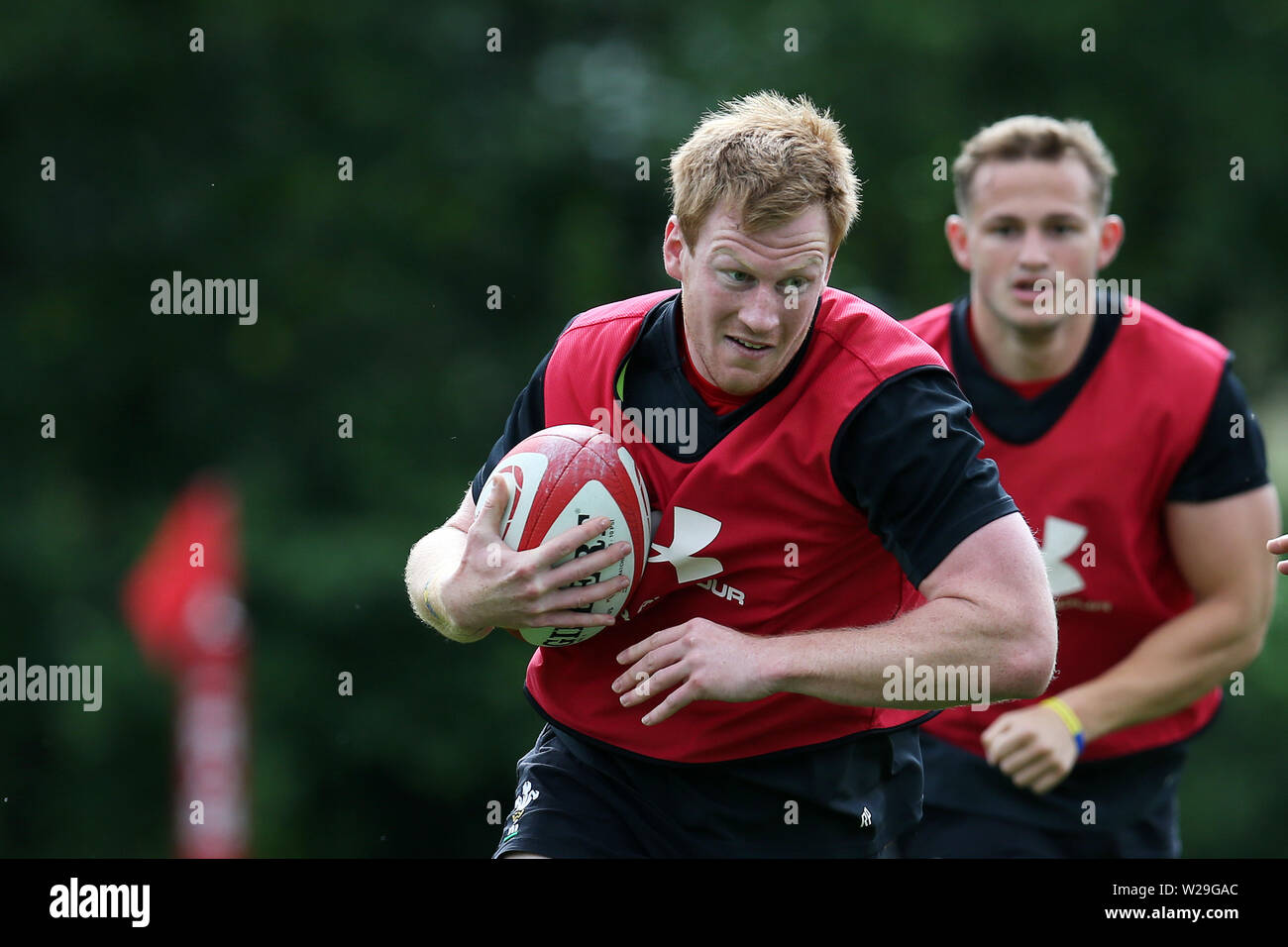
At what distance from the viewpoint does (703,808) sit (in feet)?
14.1

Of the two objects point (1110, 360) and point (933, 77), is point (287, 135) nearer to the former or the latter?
point (933, 77)

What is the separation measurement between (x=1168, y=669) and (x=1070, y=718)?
379 mm

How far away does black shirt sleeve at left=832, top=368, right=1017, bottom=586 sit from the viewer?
389 cm

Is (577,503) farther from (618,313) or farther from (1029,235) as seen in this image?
(1029,235)

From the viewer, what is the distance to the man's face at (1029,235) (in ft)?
19.1

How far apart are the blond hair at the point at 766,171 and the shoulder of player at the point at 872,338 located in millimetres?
179

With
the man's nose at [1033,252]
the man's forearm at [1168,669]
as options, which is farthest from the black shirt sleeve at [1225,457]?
the man's nose at [1033,252]

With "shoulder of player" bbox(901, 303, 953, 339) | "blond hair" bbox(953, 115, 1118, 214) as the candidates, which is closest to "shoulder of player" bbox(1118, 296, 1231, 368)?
"blond hair" bbox(953, 115, 1118, 214)

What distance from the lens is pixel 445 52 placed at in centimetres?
1530

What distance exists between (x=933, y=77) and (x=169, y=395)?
7.31m

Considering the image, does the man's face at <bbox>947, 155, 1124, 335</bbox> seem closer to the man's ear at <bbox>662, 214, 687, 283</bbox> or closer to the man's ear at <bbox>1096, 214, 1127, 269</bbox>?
the man's ear at <bbox>1096, 214, 1127, 269</bbox>

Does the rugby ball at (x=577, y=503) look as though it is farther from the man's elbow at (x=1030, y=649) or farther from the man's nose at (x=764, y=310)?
the man's elbow at (x=1030, y=649)

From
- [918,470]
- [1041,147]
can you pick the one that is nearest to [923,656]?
[918,470]

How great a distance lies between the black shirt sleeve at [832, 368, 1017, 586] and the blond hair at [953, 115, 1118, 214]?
222 centimetres
